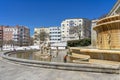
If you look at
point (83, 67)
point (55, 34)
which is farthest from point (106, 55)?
point (55, 34)

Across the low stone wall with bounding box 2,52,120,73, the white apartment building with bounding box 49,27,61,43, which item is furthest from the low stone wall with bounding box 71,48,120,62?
the white apartment building with bounding box 49,27,61,43

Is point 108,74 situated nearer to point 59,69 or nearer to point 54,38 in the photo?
point 59,69

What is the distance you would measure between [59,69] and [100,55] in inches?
105

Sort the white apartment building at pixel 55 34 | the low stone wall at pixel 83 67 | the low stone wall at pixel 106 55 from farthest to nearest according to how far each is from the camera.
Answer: the white apartment building at pixel 55 34
the low stone wall at pixel 106 55
the low stone wall at pixel 83 67

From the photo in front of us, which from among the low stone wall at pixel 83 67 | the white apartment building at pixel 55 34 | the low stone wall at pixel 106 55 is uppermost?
the white apartment building at pixel 55 34

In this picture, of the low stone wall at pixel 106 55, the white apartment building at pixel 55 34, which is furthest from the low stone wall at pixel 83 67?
the white apartment building at pixel 55 34

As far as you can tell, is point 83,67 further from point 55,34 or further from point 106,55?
point 55,34

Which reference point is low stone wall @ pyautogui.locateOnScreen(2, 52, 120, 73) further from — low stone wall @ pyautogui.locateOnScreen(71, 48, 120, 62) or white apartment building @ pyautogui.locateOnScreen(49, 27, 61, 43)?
white apartment building @ pyautogui.locateOnScreen(49, 27, 61, 43)

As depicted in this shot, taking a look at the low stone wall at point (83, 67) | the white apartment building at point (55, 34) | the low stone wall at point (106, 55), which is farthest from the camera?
the white apartment building at point (55, 34)

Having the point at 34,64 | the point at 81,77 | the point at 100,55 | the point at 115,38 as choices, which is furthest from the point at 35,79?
the point at 115,38

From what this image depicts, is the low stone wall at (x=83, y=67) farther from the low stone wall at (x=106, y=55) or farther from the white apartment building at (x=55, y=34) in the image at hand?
the white apartment building at (x=55, y=34)

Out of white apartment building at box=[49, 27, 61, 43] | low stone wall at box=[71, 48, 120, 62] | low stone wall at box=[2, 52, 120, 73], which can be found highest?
white apartment building at box=[49, 27, 61, 43]

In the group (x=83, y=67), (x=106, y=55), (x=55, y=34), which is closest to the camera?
(x=83, y=67)

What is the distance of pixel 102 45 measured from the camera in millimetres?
14172
